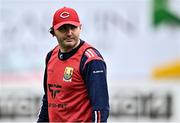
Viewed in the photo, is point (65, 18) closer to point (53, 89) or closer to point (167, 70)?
point (53, 89)

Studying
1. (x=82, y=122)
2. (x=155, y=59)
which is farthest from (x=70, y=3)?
(x=82, y=122)

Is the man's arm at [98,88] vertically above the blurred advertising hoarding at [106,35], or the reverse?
the blurred advertising hoarding at [106,35]

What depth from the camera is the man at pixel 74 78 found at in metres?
5.62

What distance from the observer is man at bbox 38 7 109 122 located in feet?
18.4

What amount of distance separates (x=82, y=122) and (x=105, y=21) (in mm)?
7915

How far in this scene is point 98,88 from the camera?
5.60m

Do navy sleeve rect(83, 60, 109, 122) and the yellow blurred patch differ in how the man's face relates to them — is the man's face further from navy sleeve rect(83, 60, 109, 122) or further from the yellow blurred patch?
the yellow blurred patch

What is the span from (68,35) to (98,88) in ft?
1.38

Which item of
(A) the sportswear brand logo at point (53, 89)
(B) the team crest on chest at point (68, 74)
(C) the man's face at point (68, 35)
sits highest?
(C) the man's face at point (68, 35)

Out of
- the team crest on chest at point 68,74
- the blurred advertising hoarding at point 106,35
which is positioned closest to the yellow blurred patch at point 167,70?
the blurred advertising hoarding at point 106,35

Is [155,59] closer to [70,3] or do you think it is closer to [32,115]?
[70,3]

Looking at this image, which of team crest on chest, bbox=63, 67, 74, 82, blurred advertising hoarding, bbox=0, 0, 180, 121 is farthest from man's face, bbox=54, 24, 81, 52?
blurred advertising hoarding, bbox=0, 0, 180, 121

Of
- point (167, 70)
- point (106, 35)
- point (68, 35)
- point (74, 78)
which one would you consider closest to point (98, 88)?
point (74, 78)

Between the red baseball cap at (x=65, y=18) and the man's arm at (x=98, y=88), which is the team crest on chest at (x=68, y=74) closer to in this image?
the man's arm at (x=98, y=88)
